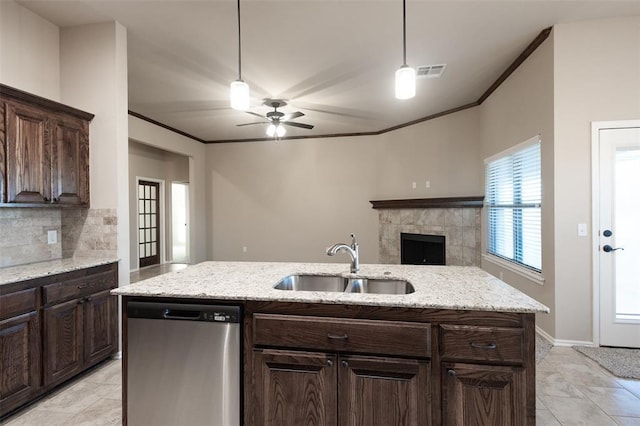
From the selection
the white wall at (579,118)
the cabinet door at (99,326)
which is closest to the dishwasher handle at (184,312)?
the cabinet door at (99,326)

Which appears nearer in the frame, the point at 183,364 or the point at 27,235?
the point at 183,364

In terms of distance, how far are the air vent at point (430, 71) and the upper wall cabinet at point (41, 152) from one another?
353cm

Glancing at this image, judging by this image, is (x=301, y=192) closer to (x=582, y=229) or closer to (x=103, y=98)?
(x=103, y=98)

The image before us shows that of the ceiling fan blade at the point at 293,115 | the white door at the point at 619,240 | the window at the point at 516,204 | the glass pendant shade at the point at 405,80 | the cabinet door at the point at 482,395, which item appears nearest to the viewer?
the cabinet door at the point at 482,395

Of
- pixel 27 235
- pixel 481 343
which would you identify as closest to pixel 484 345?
pixel 481 343

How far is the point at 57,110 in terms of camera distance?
254cm

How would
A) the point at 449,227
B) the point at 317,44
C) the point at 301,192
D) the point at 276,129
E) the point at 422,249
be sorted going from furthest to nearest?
1. the point at 301,192
2. the point at 422,249
3. the point at 449,227
4. the point at 276,129
5. the point at 317,44

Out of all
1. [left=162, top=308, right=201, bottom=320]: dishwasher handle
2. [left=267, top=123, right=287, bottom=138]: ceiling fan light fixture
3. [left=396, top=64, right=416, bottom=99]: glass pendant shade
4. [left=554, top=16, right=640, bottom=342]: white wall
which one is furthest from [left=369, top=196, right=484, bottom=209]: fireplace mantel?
[left=162, top=308, right=201, bottom=320]: dishwasher handle

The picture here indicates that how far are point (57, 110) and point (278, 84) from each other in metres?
2.41

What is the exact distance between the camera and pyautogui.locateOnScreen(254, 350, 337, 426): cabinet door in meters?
1.47

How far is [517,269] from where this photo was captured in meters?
3.58

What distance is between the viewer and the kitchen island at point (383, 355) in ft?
4.45

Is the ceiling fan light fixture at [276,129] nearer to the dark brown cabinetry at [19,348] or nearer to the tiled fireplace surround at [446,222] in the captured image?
the tiled fireplace surround at [446,222]

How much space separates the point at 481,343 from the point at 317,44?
3.02 m
